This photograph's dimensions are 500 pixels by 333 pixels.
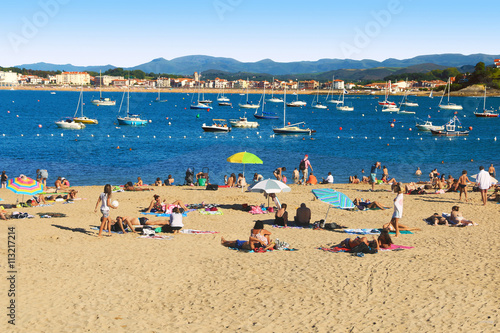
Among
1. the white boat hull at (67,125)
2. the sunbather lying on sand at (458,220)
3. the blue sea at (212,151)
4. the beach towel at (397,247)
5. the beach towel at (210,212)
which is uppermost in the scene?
the sunbather lying on sand at (458,220)

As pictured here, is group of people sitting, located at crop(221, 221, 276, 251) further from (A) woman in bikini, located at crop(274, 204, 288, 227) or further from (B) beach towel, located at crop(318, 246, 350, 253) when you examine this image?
(A) woman in bikini, located at crop(274, 204, 288, 227)

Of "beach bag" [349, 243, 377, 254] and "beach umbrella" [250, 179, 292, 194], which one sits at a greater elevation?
"beach umbrella" [250, 179, 292, 194]

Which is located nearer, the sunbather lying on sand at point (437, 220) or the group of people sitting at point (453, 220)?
the group of people sitting at point (453, 220)

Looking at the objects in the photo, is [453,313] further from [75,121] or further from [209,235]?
[75,121]

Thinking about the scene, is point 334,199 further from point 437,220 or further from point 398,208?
point 437,220

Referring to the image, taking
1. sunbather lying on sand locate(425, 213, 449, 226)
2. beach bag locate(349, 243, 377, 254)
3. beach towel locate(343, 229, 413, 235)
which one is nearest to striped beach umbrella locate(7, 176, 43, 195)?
beach towel locate(343, 229, 413, 235)

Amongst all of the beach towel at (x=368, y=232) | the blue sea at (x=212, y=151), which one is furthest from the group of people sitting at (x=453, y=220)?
the blue sea at (x=212, y=151)

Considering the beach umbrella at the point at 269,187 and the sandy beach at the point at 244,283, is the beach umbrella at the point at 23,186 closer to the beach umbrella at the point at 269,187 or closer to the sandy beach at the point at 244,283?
the sandy beach at the point at 244,283

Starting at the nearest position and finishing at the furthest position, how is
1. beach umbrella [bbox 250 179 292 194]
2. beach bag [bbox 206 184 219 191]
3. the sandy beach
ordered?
the sandy beach
beach umbrella [bbox 250 179 292 194]
beach bag [bbox 206 184 219 191]

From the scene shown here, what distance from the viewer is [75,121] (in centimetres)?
7619

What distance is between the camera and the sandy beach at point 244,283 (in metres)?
8.98

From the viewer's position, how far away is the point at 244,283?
11125mm

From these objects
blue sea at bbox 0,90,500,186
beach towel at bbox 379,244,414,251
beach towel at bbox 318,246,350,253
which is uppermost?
beach towel at bbox 379,244,414,251

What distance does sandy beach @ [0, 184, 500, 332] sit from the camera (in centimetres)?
898
